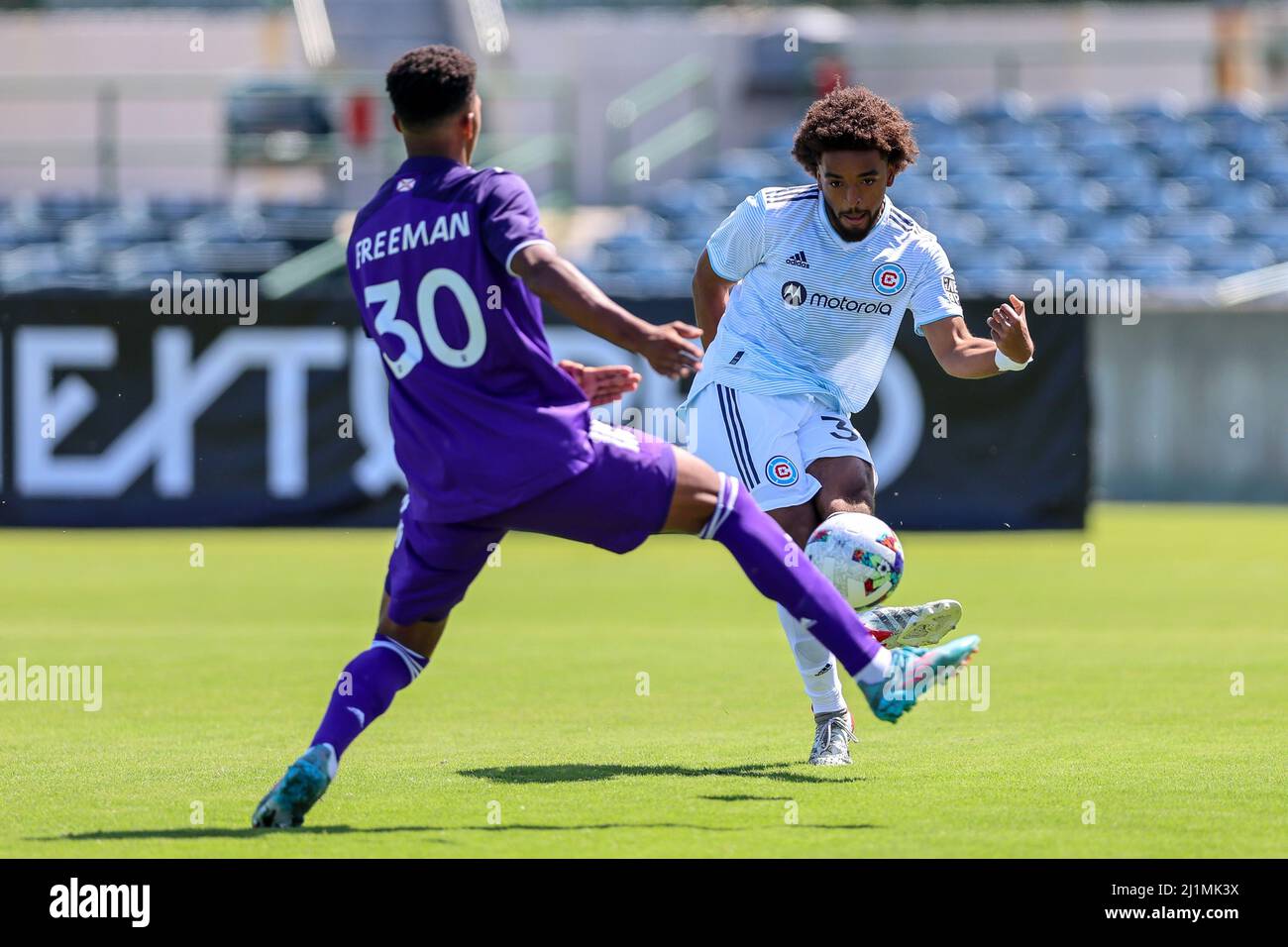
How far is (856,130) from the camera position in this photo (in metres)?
7.37

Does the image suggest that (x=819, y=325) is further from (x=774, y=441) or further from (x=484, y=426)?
(x=484, y=426)

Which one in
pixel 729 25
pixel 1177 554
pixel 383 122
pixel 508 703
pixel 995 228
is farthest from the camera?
pixel 729 25

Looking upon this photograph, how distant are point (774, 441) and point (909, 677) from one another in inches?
71.4

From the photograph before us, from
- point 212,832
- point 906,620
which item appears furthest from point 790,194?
point 212,832

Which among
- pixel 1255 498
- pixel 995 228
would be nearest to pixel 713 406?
pixel 1255 498

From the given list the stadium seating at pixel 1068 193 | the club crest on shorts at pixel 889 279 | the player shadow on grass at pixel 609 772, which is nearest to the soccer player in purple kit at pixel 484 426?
the player shadow on grass at pixel 609 772

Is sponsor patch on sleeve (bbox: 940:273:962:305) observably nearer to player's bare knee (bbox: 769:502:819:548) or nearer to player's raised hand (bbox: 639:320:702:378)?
player's bare knee (bbox: 769:502:819:548)

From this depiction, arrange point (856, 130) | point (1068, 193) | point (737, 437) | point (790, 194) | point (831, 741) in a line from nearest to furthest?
point (856, 130), point (831, 741), point (737, 437), point (790, 194), point (1068, 193)

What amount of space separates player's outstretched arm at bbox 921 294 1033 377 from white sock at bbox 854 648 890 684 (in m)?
1.40

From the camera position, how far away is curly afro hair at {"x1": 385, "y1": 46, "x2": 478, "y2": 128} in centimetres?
599

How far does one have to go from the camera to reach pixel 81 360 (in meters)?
18.6

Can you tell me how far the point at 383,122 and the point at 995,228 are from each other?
8512 millimetres

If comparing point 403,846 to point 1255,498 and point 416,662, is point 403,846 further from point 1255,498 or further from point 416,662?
point 1255,498

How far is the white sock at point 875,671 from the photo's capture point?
241 inches
